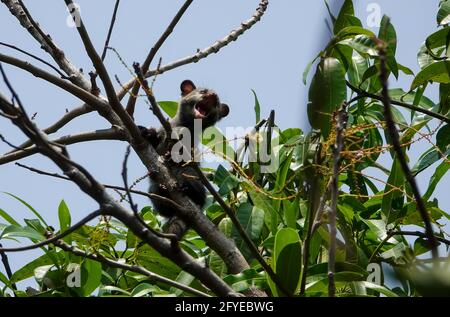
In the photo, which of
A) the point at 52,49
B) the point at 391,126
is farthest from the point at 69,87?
the point at 391,126

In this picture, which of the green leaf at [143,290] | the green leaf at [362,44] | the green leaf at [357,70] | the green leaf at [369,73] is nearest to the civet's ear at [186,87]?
the green leaf at [357,70]

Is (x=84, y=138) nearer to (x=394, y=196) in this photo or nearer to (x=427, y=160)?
(x=394, y=196)

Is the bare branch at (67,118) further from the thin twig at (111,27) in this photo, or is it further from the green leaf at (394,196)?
the green leaf at (394,196)

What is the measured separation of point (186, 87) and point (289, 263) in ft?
16.8

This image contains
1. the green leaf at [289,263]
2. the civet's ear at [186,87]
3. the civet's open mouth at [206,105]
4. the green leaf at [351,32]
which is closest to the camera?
the green leaf at [289,263]

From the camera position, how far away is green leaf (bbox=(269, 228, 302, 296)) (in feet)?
10.6

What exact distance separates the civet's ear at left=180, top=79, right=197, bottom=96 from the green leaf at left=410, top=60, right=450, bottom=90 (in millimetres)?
4101

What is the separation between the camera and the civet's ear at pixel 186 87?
8.12 metres

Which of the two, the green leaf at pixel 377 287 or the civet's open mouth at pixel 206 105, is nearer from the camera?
the green leaf at pixel 377 287

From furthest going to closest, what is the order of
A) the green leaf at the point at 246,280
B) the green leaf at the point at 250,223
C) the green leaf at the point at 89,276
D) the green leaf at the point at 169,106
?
the green leaf at the point at 169,106
the green leaf at the point at 250,223
the green leaf at the point at 89,276
the green leaf at the point at 246,280

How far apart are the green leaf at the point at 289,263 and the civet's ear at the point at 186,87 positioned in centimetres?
501

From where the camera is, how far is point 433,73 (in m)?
4.26

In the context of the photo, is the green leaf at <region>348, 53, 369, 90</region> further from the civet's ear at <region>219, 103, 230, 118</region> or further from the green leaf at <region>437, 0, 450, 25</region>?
the civet's ear at <region>219, 103, 230, 118</region>

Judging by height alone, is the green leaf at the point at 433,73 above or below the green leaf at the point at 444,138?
above
